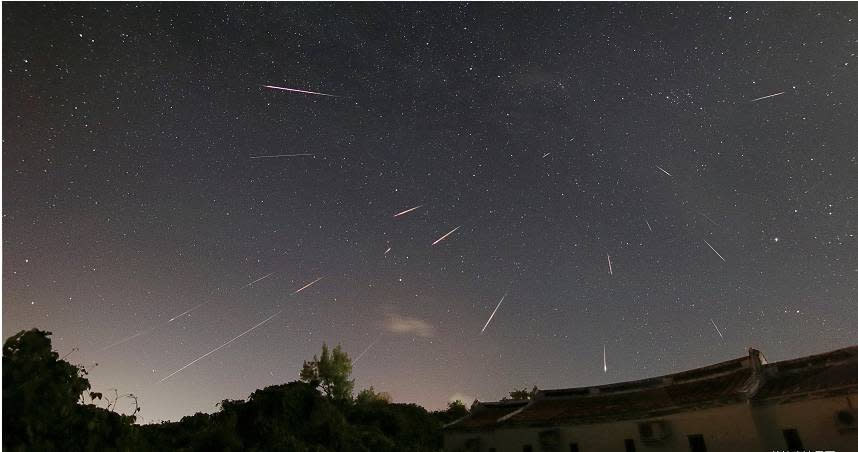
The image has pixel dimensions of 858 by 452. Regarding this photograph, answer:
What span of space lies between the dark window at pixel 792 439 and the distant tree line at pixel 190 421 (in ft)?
64.7

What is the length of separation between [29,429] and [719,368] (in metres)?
31.0

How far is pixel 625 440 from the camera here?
25312mm

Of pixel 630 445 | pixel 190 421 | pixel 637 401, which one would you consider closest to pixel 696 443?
pixel 630 445

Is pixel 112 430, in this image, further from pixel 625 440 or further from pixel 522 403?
pixel 522 403

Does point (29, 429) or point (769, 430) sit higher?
point (29, 429)

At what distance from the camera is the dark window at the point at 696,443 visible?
22.7 meters

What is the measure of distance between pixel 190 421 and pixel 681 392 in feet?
90.1

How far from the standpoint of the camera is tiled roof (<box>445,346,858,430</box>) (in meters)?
21.5

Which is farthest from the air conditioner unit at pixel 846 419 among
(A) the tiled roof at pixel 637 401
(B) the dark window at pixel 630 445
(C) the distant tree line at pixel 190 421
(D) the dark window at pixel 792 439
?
(C) the distant tree line at pixel 190 421

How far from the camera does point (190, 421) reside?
23.0 m

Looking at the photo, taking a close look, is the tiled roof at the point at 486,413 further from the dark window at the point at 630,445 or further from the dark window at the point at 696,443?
the dark window at the point at 696,443

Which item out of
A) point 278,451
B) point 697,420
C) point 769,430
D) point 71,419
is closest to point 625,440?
point 697,420

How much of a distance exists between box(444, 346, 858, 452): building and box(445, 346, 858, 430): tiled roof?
0.05 metres

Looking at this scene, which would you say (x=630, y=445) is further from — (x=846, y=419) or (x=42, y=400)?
(x=42, y=400)
